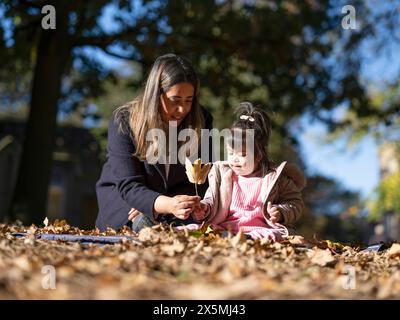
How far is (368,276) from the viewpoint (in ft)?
9.62

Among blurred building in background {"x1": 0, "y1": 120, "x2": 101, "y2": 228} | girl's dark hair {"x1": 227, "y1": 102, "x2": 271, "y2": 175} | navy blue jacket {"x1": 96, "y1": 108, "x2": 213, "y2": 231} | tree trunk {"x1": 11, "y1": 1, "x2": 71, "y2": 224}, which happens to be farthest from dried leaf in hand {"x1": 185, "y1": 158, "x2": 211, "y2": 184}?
blurred building in background {"x1": 0, "y1": 120, "x2": 101, "y2": 228}

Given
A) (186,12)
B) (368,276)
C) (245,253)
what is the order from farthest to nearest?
Result: 1. (186,12)
2. (245,253)
3. (368,276)

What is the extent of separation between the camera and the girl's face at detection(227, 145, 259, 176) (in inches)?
169

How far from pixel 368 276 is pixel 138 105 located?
7.92 ft

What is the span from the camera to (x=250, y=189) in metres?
4.34

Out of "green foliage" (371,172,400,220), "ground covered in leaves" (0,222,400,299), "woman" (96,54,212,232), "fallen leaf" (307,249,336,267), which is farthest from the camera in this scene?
"green foliage" (371,172,400,220)

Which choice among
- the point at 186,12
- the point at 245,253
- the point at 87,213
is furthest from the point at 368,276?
the point at 87,213

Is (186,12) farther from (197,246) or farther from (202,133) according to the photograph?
(197,246)

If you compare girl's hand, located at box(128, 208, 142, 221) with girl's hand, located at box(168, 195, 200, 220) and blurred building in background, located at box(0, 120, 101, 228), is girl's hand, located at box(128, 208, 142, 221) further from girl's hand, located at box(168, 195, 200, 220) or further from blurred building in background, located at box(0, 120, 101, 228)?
blurred building in background, located at box(0, 120, 101, 228)

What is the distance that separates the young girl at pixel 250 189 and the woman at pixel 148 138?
0.48m

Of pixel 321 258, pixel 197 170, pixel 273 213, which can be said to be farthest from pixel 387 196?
pixel 321 258

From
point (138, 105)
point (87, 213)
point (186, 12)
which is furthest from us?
point (87, 213)

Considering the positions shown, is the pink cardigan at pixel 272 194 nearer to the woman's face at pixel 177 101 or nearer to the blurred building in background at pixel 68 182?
the woman's face at pixel 177 101

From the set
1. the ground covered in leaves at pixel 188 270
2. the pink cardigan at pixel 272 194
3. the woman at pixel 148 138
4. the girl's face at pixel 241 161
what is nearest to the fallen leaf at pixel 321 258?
the ground covered in leaves at pixel 188 270
